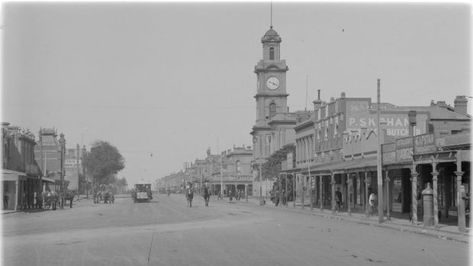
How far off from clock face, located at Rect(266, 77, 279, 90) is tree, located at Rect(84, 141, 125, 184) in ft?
133

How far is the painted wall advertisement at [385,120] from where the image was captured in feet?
170

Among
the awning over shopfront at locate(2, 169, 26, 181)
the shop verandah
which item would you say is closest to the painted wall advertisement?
the shop verandah

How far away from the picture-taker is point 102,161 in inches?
5866

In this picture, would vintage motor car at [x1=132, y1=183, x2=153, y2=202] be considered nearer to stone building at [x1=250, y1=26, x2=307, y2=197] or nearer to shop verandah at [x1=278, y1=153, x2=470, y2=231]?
shop verandah at [x1=278, y1=153, x2=470, y2=231]

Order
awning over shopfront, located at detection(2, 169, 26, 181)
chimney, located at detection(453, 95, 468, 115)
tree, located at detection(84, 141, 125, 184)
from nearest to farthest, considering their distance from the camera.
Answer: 1. awning over shopfront, located at detection(2, 169, 26, 181)
2. chimney, located at detection(453, 95, 468, 115)
3. tree, located at detection(84, 141, 125, 184)

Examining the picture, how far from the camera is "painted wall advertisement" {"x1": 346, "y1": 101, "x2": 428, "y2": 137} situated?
51.9 metres

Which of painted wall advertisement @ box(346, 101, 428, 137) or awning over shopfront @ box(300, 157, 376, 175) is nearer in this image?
awning over shopfront @ box(300, 157, 376, 175)

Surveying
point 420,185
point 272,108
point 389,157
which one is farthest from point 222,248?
point 272,108

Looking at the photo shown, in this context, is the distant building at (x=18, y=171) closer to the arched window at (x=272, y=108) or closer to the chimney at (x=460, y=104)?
the chimney at (x=460, y=104)

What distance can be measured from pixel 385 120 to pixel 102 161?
10538 cm

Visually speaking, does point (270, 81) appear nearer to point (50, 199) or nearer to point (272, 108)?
point (272, 108)

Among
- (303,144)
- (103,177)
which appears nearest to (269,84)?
(103,177)

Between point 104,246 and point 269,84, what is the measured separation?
368 feet

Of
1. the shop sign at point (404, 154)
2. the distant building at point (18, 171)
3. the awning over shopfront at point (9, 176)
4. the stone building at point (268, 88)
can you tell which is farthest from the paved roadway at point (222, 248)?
the stone building at point (268, 88)
